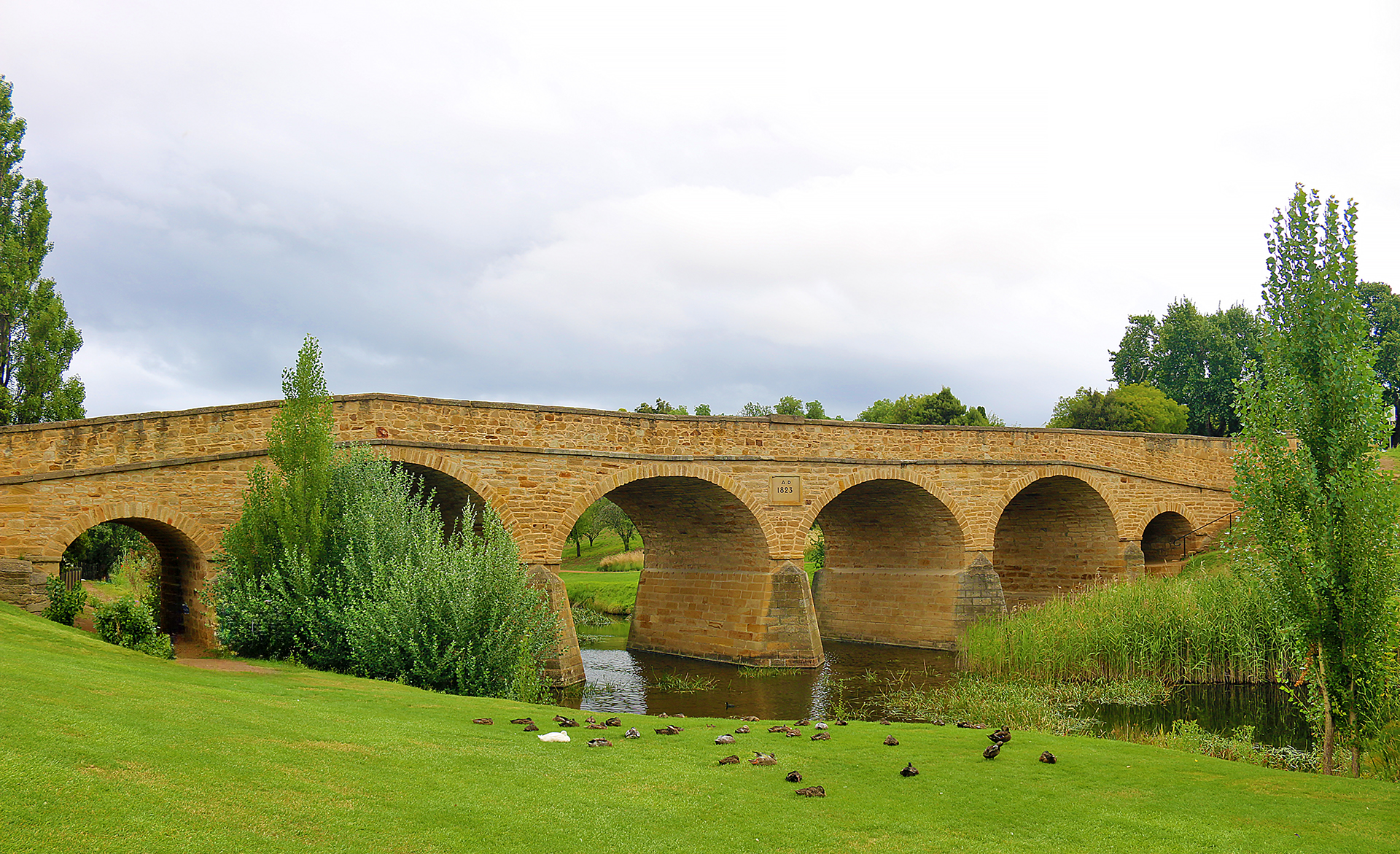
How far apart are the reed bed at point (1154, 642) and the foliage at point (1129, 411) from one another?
88.2 ft

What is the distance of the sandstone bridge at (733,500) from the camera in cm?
1587

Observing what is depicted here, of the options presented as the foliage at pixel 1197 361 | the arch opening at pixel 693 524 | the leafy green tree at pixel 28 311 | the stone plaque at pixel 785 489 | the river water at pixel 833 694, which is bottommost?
the river water at pixel 833 694

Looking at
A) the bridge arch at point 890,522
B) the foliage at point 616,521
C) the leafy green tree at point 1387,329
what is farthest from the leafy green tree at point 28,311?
the leafy green tree at point 1387,329

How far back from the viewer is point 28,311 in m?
23.3

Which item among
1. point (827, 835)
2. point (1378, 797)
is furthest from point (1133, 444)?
point (827, 835)

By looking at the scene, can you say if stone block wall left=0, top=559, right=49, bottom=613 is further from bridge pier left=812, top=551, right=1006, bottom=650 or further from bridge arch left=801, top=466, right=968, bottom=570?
bridge pier left=812, top=551, right=1006, bottom=650

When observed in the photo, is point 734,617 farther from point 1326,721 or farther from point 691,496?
point 1326,721

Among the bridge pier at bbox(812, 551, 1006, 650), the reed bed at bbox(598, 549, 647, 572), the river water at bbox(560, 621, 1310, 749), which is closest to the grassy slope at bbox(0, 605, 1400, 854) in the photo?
the river water at bbox(560, 621, 1310, 749)

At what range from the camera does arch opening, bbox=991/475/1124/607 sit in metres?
26.8

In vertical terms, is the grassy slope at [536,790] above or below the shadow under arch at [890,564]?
below

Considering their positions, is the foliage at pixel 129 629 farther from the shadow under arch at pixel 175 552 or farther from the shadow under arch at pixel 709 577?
the shadow under arch at pixel 709 577

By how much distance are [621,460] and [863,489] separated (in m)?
7.51

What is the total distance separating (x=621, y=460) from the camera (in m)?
19.5

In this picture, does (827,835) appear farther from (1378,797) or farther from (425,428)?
(425,428)
